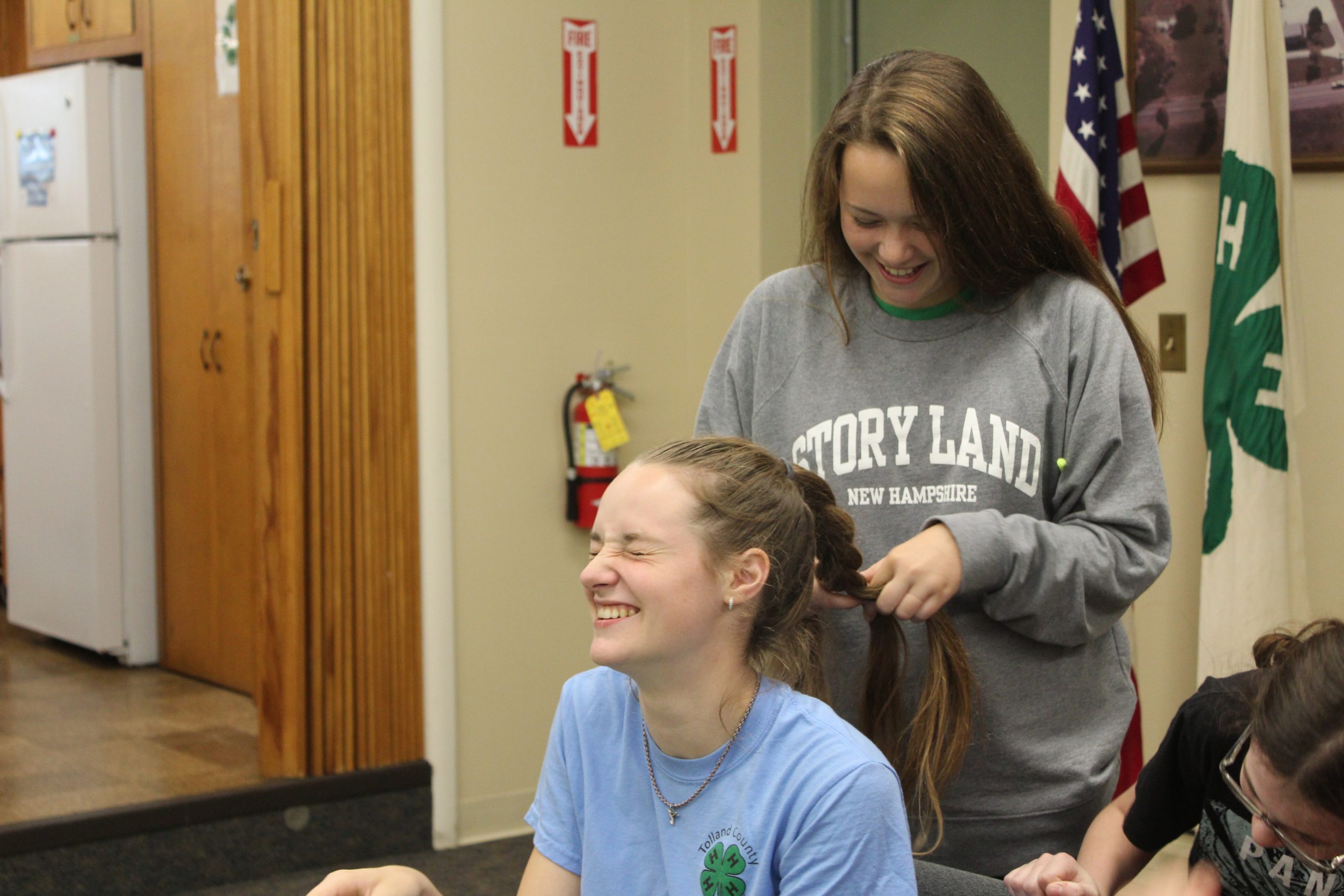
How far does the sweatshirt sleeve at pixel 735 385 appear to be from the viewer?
1.54m

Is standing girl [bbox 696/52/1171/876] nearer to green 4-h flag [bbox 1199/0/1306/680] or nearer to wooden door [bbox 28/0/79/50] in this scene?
green 4-h flag [bbox 1199/0/1306/680]

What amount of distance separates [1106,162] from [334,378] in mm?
1735

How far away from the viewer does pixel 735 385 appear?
1.55m

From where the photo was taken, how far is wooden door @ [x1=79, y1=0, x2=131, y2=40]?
430 cm

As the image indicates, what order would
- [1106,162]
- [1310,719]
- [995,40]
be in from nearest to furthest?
[1310,719] → [1106,162] → [995,40]

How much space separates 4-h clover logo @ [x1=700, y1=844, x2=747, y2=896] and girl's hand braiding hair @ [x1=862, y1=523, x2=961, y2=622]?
0.88 feet

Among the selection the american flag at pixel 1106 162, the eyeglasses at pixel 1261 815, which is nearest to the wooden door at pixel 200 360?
the american flag at pixel 1106 162

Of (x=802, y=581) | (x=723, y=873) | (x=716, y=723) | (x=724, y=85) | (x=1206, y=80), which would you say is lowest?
(x=723, y=873)

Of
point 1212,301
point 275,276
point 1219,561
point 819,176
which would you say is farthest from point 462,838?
point 819,176

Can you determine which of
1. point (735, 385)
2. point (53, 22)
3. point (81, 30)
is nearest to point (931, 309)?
point (735, 385)

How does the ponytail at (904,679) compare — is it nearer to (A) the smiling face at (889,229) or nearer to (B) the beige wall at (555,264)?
(A) the smiling face at (889,229)

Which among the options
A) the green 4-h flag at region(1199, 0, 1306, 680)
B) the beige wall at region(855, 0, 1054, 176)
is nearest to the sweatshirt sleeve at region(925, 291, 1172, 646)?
the green 4-h flag at region(1199, 0, 1306, 680)

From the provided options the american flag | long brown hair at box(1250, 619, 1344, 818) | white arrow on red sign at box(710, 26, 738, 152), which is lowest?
long brown hair at box(1250, 619, 1344, 818)

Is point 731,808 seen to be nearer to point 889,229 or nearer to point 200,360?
point 889,229
